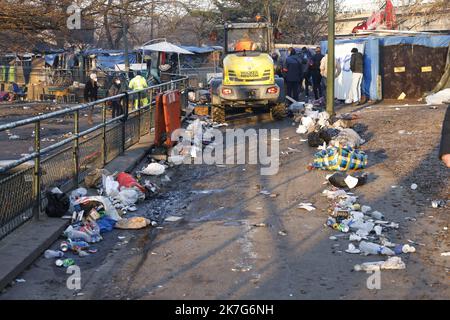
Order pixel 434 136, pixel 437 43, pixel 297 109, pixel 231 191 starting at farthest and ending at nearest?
pixel 437 43 → pixel 297 109 → pixel 434 136 → pixel 231 191

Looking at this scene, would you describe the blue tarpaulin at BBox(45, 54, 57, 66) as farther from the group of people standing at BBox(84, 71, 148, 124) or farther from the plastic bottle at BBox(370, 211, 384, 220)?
the plastic bottle at BBox(370, 211, 384, 220)

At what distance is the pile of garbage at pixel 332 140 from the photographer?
36.6 feet

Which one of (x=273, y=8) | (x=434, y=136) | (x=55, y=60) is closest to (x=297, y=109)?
(x=434, y=136)

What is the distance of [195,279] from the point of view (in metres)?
5.90

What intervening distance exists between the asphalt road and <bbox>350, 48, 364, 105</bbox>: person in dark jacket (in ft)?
39.2

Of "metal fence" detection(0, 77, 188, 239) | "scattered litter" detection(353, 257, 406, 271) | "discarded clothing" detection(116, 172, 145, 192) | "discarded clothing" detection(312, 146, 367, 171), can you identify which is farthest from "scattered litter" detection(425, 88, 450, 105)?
"scattered litter" detection(353, 257, 406, 271)

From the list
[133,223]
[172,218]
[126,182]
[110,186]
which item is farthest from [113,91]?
[133,223]

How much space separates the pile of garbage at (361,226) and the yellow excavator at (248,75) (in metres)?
9.93

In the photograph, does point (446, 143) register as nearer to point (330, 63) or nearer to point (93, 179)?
point (93, 179)

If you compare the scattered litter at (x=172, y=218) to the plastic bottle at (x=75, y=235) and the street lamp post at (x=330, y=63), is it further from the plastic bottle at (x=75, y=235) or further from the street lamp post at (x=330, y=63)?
the street lamp post at (x=330, y=63)

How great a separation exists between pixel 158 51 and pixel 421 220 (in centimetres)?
2503

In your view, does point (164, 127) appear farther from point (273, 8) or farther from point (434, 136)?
point (273, 8)

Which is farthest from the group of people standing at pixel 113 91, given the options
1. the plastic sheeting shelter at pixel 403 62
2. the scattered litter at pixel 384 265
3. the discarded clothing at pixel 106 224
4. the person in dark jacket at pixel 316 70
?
the plastic sheeting shelter at pixel 403 62

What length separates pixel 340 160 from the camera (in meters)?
11.1
